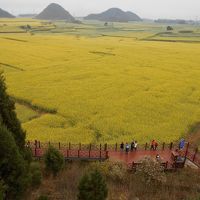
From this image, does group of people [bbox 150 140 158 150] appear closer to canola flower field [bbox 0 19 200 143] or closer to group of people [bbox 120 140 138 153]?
group of people [bbox 120 140 138 153]

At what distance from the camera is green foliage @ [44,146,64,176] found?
53.9 ft

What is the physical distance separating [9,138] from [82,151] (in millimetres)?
7871

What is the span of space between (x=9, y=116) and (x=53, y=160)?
406 centimetres

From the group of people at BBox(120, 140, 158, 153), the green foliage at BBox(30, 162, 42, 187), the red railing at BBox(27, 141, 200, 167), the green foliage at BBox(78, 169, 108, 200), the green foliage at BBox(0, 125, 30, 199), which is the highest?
the green foliage at BBox(0, 125, 30, 199)

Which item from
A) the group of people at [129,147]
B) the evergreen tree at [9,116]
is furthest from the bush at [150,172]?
the evergreen tree at [9,116]

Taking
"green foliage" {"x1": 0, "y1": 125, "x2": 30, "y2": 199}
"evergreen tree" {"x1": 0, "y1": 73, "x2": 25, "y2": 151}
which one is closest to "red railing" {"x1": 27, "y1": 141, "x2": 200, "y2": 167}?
"evergreen tree" {"x1": 0, "y1": 73, "x2": 25, "y2": 151}

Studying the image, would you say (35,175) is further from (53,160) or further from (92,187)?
(92,187)

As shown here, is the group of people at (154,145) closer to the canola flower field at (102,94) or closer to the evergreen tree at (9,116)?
the canola flower field at (102,94)

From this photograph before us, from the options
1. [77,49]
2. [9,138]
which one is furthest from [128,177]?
[77,49]

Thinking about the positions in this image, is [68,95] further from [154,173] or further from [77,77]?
[154,173]

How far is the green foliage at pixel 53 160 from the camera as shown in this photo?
16.4 m

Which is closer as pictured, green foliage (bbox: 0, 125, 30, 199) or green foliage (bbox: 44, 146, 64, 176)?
green foliage (bbox: 0, 125, 30, 199)

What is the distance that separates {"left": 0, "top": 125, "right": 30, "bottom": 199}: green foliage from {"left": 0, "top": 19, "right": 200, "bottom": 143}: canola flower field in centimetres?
912

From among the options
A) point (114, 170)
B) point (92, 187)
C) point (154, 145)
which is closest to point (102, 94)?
point (154, 145)
